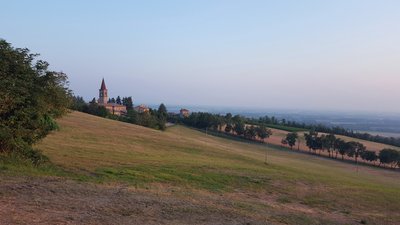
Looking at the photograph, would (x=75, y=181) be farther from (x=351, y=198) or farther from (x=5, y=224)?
(x=351, y=198)

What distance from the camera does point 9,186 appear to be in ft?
46.3

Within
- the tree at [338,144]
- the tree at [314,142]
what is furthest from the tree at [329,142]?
the tree at [314,142]

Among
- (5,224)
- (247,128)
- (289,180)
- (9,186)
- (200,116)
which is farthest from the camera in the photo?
(200,116)

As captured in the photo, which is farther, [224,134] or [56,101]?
[224,134]

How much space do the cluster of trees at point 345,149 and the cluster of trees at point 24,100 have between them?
81.3 m

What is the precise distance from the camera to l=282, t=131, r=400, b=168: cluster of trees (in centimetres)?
8801

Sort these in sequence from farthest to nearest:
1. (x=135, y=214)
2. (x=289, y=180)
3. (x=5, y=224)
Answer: (x=289, y=180) < (x=135, y=214) < (x=5, y=224)

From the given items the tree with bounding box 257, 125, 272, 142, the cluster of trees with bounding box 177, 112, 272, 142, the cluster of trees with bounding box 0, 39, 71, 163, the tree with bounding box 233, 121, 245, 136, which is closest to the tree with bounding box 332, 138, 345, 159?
the tree with bounding box 257, 125, 272, 142

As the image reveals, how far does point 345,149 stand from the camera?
9812cm

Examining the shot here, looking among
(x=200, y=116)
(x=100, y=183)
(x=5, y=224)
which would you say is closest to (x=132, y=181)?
(x=100, y=183)

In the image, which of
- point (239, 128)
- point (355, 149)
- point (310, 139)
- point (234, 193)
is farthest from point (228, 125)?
point (234, 193)

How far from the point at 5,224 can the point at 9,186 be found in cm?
503

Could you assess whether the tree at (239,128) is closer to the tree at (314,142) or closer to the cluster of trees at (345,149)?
the cluster of trees at (345,149)

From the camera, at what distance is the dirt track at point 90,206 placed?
1090 centimetres
